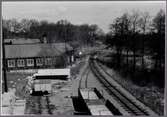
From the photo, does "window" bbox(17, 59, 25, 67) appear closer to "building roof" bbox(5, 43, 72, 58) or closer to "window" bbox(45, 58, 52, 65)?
"building roof" bbox(5, 43, 72, 58)

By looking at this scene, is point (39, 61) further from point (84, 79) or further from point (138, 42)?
point (138, 42)

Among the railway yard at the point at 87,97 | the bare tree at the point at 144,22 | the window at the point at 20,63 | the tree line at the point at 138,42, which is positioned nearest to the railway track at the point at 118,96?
the railway yard at the point at 87,97

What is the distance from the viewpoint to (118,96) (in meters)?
3.17

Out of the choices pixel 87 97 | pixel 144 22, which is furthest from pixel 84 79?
pixel 144 22

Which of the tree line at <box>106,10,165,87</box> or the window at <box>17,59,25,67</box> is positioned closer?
the tree line at <box>106,10,165,87</box>

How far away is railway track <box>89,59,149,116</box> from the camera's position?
3.05 metres

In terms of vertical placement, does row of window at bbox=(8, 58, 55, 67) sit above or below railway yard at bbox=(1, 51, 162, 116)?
above

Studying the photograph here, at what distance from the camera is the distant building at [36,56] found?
3.18m

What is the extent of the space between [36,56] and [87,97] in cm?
47

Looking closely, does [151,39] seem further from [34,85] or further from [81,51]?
[34,85]

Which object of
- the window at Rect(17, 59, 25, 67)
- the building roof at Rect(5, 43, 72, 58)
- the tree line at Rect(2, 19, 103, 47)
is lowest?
the window at Rect(17, 59, 25, 67)

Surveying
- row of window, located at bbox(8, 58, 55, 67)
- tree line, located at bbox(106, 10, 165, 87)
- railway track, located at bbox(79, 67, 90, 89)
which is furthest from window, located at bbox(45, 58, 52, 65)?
tree line, located at bbox(106, 10, 165, 87)

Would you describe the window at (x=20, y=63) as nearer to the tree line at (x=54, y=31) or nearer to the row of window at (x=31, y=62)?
the row of window at (x=31, y=62)

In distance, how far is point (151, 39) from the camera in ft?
10.3
